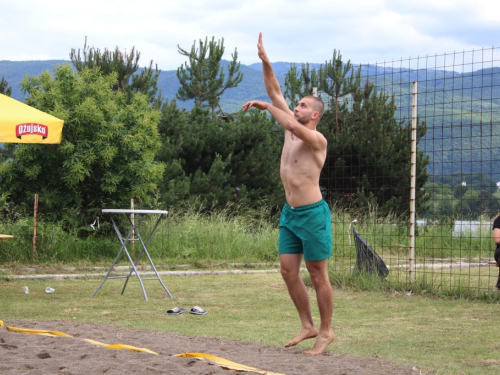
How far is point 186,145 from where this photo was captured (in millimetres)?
23422

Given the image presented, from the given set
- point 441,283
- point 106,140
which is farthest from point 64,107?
point 441,283

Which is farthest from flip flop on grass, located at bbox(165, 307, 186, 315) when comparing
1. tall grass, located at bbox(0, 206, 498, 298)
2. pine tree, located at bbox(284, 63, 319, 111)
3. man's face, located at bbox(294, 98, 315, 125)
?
pine tree, located at bbox(284, 63, 319, 111)

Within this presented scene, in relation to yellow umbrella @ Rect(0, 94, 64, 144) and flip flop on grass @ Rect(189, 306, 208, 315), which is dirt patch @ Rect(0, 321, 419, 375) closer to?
flip flop on grass @ Rect(189, 306, 208, 315)

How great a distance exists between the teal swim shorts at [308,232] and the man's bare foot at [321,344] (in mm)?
601

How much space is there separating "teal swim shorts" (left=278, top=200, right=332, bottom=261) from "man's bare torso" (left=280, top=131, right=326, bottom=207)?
0.06m

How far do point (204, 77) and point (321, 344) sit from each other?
24.4 meters

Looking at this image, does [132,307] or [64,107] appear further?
[64,107]

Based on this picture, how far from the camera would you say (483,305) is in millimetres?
8070

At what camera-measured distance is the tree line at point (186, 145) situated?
528 inches

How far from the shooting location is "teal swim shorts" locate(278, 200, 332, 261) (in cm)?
523

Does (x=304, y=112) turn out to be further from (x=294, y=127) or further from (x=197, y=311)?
(x=197, y=311)

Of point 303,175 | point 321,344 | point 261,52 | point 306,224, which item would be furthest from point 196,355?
point 261,52

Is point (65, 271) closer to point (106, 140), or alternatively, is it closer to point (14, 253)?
point (14, 253)

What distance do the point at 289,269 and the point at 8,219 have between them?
30.1ft
